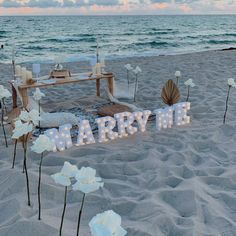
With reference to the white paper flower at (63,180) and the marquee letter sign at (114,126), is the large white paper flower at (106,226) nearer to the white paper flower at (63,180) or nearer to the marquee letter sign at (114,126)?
the white paper flower at (63,180)

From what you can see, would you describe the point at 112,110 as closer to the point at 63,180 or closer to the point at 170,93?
the point at 170,93

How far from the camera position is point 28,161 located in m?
3.80

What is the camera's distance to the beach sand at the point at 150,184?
267 centimetres

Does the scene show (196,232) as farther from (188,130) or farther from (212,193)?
(188,130)

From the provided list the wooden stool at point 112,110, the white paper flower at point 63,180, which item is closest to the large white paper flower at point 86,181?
the white paper flower at point 63,180

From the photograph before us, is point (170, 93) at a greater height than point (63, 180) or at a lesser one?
lesser

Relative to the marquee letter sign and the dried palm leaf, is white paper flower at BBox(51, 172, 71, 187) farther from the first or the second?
the dried palm leaf

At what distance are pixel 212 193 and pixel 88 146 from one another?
5.25 feet

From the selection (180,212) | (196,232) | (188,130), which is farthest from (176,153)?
(196,232)

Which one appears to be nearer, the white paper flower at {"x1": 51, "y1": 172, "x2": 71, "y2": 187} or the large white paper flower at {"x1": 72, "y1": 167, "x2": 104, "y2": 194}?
the large white paper flower at {"x1": 72, "y1": 167, "x2": 104, "y2": 194}

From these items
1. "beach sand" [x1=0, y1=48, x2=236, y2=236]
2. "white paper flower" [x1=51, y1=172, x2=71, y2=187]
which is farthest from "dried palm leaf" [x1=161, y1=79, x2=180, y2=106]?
"white paper flower" [x1=51, y1=172, x2=71, y2=187]

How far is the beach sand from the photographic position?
105 inches

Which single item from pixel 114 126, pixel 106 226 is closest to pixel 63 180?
pixel 106 226

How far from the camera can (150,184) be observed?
334cm
